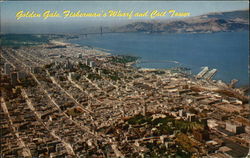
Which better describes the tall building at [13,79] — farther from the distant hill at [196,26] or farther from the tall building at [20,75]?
the distant hill at [196,26]

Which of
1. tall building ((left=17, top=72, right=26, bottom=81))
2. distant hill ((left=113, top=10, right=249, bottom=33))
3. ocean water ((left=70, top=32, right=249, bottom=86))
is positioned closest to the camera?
tall building ((left=17, top=72, right=26, bottom=81))

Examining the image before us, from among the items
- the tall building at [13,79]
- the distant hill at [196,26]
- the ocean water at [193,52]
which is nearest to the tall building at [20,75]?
the tall building at [13,79]

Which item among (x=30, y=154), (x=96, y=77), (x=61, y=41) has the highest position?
(x=61, y=41)

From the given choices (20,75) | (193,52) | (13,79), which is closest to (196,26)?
(193,52)

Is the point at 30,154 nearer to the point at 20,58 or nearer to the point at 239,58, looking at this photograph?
the point at 20,58

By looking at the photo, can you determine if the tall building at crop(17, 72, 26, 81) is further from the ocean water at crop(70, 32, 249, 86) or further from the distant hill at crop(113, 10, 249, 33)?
the distant hill at crop(113, 10, 249, 33)

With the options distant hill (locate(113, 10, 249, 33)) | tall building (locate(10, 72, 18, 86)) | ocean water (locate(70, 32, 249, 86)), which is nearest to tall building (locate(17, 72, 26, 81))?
tall building (locate(10, 72, 18, 86))

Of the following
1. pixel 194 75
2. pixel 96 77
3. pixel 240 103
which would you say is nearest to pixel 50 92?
pixel 96 77

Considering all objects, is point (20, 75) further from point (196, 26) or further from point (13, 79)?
point (196, 26)

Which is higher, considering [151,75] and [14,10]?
[14,10]
